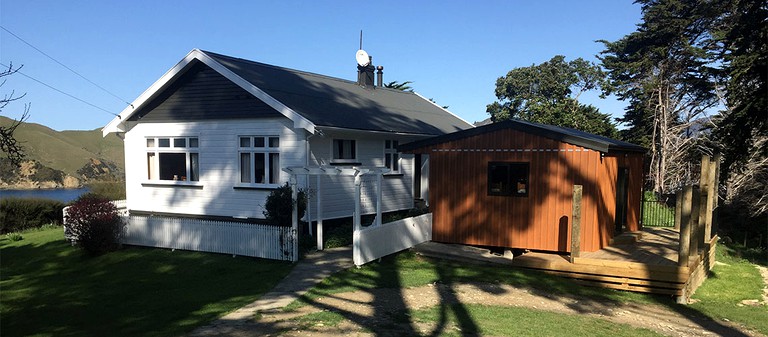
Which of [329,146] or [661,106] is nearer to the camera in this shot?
[329,146]

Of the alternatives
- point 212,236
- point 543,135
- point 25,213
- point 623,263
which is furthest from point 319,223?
point 25,213

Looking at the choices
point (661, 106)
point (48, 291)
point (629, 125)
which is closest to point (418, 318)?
point (48, 291)

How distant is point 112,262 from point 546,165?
1208cm

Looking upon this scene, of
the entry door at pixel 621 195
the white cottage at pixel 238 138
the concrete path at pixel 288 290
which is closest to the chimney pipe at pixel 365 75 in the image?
the white cottage at pixel 238 138

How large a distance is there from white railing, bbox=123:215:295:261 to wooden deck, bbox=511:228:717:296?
20.0 ft

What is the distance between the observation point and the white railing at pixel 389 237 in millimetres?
12031

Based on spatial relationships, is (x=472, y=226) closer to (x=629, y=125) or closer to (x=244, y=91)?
(x=244, y=91)

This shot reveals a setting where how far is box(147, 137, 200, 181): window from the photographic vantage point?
17672 mm

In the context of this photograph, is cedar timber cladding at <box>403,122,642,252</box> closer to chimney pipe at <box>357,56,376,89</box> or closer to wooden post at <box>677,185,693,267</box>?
wooden post at <box>677,185,693,267</box>

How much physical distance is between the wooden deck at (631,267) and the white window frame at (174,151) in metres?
11.3

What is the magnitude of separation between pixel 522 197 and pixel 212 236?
8617 millimetres

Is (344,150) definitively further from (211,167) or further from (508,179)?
(508,179)

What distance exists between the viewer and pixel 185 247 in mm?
14797

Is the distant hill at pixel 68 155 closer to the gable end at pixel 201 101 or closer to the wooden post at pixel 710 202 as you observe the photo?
the gable end at pixel 201 101
